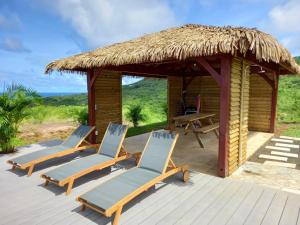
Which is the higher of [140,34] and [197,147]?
[140,34]

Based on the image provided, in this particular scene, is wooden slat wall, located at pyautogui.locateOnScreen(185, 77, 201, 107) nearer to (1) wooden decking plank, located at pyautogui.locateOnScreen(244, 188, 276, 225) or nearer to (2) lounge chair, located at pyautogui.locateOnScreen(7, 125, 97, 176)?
(2) lounge chair, located at pyautogui.locateOnScreen(7, 125, 97, 176)

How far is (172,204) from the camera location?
138 inches

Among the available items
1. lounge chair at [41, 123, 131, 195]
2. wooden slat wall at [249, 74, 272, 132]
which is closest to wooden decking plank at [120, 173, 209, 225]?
lounge chair at [41, 123, 131, 195]

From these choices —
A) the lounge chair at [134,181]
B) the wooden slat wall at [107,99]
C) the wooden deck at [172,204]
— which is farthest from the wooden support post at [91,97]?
the lounge chair at [134,181]

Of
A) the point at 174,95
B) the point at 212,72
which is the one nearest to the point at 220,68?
the point at 212,72

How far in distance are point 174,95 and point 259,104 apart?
11.8 feet

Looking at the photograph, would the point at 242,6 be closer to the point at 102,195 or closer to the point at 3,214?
the point at 102,195

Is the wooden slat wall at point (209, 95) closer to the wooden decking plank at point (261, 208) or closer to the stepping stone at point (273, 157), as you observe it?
the stepping stone at point (273, 157)

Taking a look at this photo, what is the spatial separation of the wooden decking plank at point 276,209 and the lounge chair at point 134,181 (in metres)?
1.46

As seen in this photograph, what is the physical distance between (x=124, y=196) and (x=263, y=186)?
2508 millimetres

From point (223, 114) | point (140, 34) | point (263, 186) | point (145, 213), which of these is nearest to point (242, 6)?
point (140, 34)

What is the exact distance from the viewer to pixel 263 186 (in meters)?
4.13

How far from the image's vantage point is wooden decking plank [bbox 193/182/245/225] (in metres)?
3.09

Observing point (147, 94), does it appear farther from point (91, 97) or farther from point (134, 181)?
point (134, 181)
